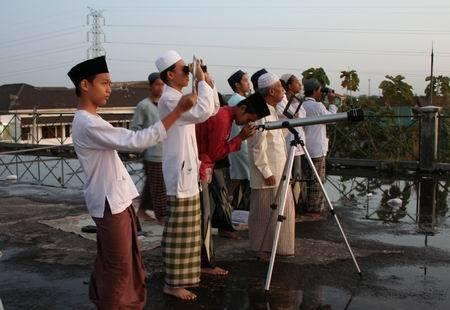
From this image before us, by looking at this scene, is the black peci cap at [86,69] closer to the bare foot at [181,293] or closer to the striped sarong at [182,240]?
the striped sarong at [182,240]

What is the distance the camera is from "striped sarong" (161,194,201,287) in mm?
3994

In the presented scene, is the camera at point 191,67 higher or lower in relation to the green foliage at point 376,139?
higher

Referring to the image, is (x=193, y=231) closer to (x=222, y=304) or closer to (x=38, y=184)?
(x=222, y=304)

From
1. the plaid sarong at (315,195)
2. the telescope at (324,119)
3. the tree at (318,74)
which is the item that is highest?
the tree at (318,74)

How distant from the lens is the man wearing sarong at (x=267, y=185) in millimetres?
4984

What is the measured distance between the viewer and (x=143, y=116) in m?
5.74

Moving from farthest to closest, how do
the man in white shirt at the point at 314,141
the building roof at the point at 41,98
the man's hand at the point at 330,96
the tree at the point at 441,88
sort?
1. the building roof at the point at 41,98
2. the tree at the point at 441,88
3. the man's hand at the point at 330,96
4. the man in white shirt at the point at 314,141

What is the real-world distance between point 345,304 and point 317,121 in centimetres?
134

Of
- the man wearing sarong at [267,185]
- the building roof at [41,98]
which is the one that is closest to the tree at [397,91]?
the man wearing sarong at [267,185]

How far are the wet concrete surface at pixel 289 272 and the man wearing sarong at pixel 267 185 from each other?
0.17 m

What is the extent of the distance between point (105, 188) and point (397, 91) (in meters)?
14.5

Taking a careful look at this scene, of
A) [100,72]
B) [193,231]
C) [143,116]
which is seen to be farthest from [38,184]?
[100,72]

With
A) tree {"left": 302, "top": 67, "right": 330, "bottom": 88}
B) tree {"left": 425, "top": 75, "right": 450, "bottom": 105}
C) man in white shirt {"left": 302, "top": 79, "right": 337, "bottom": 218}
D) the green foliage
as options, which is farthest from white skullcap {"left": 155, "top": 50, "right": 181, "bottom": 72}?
tree {"left": 425, "top": 75, "right": 450, "bottom": 105}

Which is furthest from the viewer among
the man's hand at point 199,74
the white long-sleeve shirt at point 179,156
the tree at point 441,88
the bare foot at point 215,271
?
the tree at point 441,88
